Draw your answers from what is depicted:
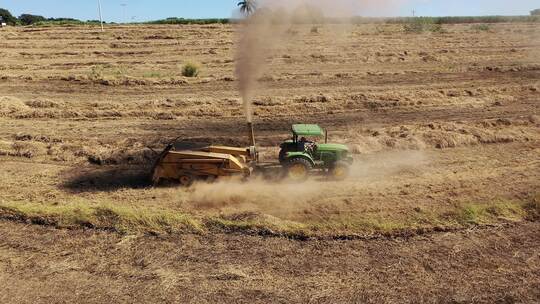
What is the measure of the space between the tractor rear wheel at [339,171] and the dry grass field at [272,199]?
28cm

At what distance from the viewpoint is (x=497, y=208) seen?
11.2 metres

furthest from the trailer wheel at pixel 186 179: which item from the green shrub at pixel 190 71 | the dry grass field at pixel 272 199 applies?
the green shrub at pixel 190 71

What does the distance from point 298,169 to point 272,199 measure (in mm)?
1357

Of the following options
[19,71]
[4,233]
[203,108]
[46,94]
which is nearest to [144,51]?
[19,71]

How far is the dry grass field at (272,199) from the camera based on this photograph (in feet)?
28.3

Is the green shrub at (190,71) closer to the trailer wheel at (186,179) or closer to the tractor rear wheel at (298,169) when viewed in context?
the trailer wheel at (186,179)

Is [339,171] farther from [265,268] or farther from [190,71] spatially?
[190,71]

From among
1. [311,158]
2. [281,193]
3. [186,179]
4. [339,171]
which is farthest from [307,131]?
[186,179]

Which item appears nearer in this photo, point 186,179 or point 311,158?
point 186,179

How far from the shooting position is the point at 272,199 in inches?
473

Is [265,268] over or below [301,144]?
below

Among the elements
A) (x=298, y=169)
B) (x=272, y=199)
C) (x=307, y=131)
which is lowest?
(x=272, y=199)

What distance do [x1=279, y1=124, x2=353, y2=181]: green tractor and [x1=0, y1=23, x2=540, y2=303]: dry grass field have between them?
0.36m

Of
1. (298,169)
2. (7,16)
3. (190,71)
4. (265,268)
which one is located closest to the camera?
(265,268)
